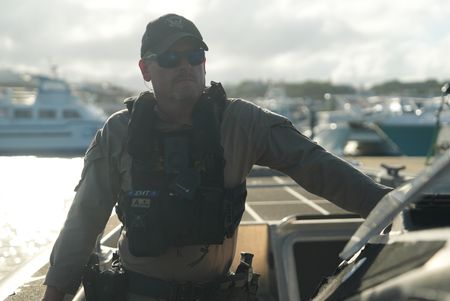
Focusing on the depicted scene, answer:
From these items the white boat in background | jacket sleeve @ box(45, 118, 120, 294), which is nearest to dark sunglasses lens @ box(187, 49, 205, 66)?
jacket sleeve @ box(45, 118, 120, 294)

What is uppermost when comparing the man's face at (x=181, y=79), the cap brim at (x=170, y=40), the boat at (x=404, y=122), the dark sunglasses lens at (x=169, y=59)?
the cap brim at (x=170, y=40)

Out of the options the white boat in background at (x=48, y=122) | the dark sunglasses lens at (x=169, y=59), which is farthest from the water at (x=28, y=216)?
the white boat in background at (x=48, y=122)

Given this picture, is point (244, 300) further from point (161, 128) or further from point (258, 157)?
point (161, 128)

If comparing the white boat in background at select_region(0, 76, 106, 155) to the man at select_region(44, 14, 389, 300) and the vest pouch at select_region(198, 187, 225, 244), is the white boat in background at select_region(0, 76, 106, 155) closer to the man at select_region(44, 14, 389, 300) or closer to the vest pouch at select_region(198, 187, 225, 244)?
the man at select_region(44, 14, 389, 300)

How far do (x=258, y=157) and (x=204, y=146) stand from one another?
25cm

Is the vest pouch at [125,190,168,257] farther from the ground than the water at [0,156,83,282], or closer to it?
farther from the ground

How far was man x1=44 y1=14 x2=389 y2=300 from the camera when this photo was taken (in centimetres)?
205

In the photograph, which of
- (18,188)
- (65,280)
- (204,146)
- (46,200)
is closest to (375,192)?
(204,146)

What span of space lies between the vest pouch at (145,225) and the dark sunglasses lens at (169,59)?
503 mm

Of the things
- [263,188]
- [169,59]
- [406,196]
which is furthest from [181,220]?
[263,188]

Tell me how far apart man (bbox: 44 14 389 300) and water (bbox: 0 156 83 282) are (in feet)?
7.95

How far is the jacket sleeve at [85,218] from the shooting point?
222 cm

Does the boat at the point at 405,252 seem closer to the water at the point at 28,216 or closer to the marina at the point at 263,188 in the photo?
the marina at the point at 263,188

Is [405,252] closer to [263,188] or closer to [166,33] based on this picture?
[166,33]
